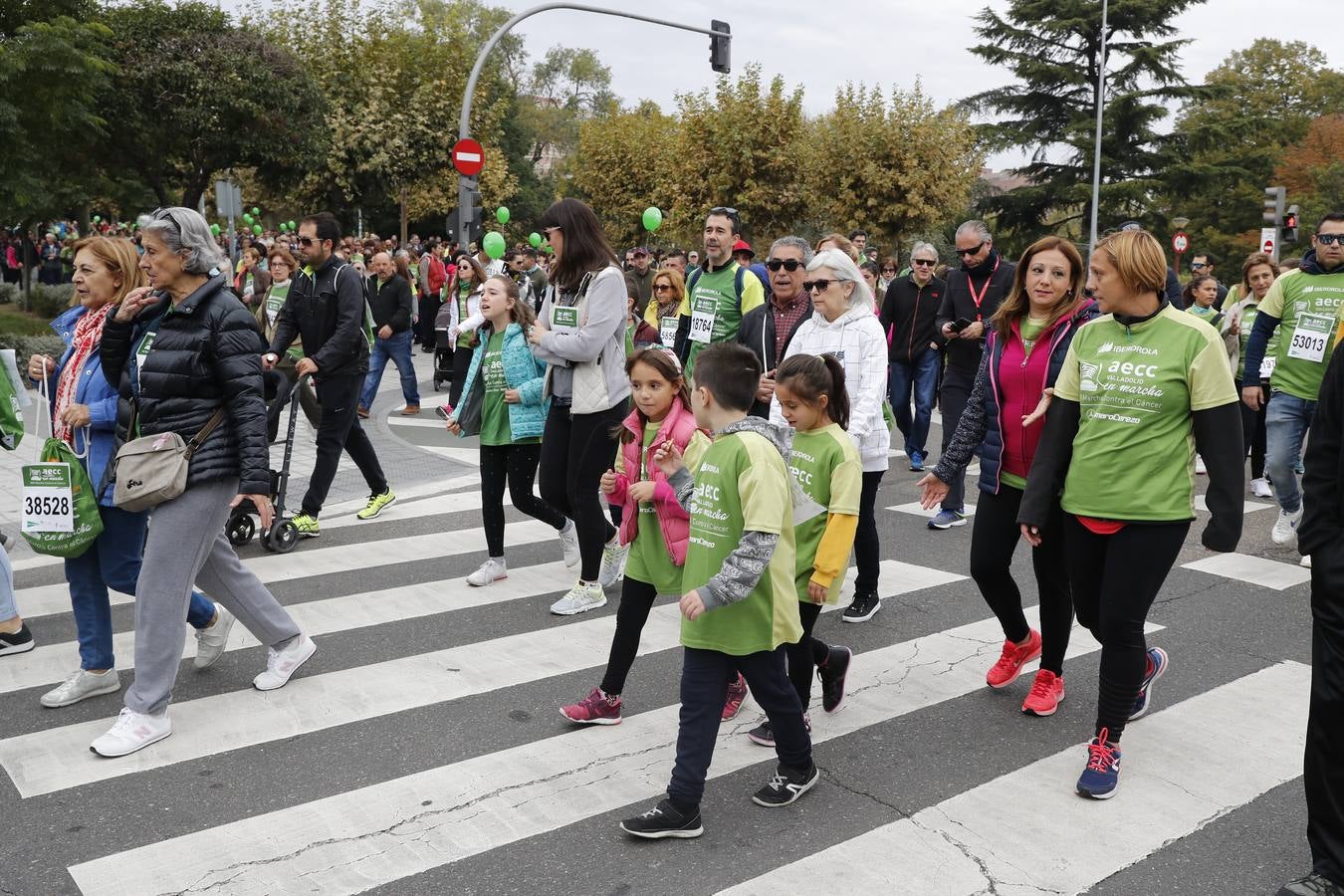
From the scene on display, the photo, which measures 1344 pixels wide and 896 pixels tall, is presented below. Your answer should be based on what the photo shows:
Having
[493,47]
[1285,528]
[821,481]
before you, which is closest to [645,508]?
[821,481]

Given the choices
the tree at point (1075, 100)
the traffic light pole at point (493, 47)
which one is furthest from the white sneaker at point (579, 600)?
the tree at point (1075, 100)

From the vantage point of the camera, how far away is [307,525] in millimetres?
7719

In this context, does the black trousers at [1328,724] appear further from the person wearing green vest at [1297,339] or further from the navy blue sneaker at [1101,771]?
the person wearing green vest at [1297,339]

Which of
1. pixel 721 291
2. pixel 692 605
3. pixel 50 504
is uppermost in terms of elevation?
pixel 721 291

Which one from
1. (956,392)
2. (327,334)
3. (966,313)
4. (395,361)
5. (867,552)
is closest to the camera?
(867,552)

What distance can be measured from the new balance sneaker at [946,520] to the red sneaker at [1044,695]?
11.5 feet

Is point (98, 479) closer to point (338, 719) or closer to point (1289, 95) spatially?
point (338, 719)

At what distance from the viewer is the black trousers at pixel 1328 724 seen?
316 cm

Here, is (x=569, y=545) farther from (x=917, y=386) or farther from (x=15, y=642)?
(x=917, y=386)

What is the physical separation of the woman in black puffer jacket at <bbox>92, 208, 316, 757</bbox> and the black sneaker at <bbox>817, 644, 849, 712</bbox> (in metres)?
2.25

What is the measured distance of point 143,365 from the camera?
176 inches

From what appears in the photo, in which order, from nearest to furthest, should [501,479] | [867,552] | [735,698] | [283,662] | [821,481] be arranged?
1. [821,481]
2. [735,698]
3. [283,662]
4. [867,552]
5. [501,479]

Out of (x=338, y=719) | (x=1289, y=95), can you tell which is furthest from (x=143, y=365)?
(x=1289, y=95)

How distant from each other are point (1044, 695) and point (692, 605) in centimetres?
203
